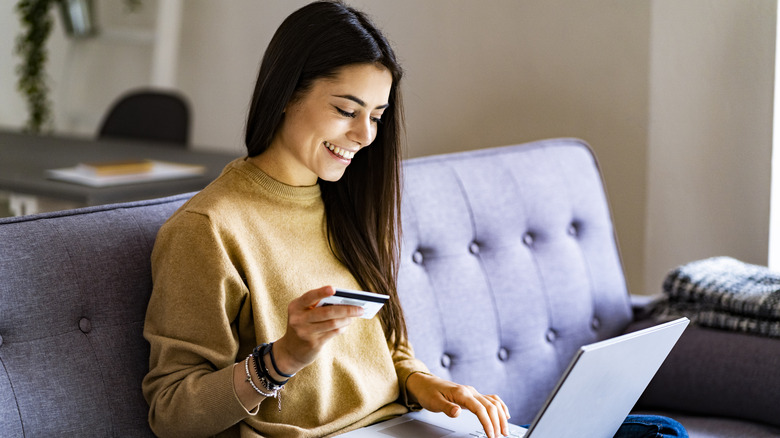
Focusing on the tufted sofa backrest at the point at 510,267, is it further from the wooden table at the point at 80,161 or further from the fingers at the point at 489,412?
the wooden table at the point at 80,161

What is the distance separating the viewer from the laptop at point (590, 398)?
0.96 metres

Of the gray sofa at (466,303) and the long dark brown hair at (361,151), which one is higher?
the long dark brown hair at (361,151)

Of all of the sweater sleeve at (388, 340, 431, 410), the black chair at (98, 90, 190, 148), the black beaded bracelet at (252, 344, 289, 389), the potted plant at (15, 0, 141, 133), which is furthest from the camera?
the potted plant at (15, 0, 141, 133)

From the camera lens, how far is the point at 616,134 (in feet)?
7.63

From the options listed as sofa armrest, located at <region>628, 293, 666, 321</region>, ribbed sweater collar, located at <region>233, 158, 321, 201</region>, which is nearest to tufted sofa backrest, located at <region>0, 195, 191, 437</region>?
ribbed sweater collar, located at <region>233, 158, 321, 201</region>

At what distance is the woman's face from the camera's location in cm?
116

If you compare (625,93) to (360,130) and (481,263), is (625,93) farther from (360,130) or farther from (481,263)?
(360,130)

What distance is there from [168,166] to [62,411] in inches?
55.3

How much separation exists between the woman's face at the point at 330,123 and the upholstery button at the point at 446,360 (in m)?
0.52

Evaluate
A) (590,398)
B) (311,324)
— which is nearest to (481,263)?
(590,398)

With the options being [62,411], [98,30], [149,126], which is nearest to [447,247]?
A: [62,411]

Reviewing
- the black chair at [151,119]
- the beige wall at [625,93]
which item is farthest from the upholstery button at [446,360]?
the black chair at [151,119]

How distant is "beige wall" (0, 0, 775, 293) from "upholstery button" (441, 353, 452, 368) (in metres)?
0.92

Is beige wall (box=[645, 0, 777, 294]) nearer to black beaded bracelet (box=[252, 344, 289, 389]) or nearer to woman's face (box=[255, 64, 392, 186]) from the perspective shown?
woman's face (box=[255, 64, 392, 186])
